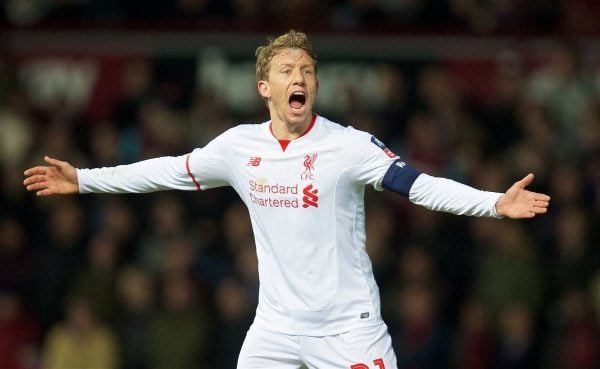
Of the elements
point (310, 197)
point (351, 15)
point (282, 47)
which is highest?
point (351, 15)

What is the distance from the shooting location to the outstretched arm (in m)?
7.31

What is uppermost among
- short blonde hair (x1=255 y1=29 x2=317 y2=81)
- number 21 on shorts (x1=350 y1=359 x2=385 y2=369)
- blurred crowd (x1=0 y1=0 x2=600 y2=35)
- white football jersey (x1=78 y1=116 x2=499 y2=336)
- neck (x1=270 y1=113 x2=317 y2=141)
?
blurred crowd (x1=0 y1=0 x2=600 y2=35)

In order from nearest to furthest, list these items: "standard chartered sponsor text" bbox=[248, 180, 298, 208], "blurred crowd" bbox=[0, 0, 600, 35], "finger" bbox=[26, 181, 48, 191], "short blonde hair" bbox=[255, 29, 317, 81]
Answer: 1. "standard chartered sponsor text" bbox=[248, 180, 298, 208]
2. "short blonde hair" bbox=[255, 29, 317, 81]
3. "finger" bbox=[26, 181, 48, 191]
4. "blurred crowd" bbox=[0, 0, 600, 35]

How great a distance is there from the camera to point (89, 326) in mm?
11312

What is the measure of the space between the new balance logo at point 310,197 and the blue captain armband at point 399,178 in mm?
339

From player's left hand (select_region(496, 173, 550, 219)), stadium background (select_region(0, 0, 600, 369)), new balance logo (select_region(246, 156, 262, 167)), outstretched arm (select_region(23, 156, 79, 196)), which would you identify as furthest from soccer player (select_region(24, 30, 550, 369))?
stadium background (select_region(0, 0, 600, 369))

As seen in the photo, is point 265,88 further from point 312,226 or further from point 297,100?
point 312,226

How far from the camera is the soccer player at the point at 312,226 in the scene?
6785mm

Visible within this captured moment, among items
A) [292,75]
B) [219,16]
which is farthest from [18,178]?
[292,75]

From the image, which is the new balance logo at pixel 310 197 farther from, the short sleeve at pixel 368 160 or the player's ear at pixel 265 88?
the player's ear at pixel 265 88

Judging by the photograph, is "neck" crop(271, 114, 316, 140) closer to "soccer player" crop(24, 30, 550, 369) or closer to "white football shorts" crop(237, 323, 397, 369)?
"soccer player" crop(24, 30, 550, 369)

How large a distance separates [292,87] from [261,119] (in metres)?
5.06

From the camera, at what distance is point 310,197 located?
6.80 metres

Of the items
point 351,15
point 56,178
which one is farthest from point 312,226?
point 351,15
